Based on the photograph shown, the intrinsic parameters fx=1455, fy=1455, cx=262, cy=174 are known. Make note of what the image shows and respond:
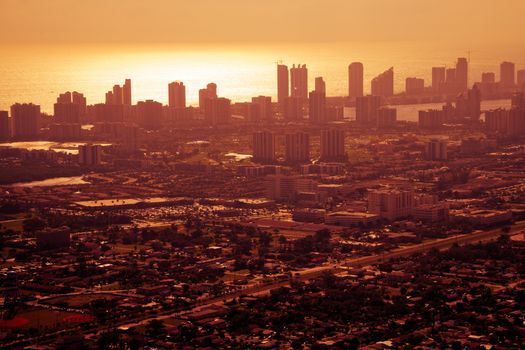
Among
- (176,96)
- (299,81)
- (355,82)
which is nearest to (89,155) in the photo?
(176,96)

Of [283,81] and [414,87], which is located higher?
[283,81]

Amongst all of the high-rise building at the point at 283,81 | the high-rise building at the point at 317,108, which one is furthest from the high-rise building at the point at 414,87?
the high-rise building at the point at 317,108

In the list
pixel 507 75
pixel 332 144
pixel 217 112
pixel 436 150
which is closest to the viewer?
pixel 436 150

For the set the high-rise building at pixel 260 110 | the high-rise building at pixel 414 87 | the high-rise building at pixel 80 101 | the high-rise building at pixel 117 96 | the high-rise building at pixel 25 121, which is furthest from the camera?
the high-rise building at pixel 414 87

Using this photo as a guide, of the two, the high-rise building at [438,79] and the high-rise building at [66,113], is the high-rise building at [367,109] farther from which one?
the high-rise building at [438,79]

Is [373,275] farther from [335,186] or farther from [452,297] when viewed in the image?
[335,186]

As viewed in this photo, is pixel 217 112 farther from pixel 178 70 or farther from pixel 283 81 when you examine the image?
pixel 178 70

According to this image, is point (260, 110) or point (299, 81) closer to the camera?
point (260, 110)
